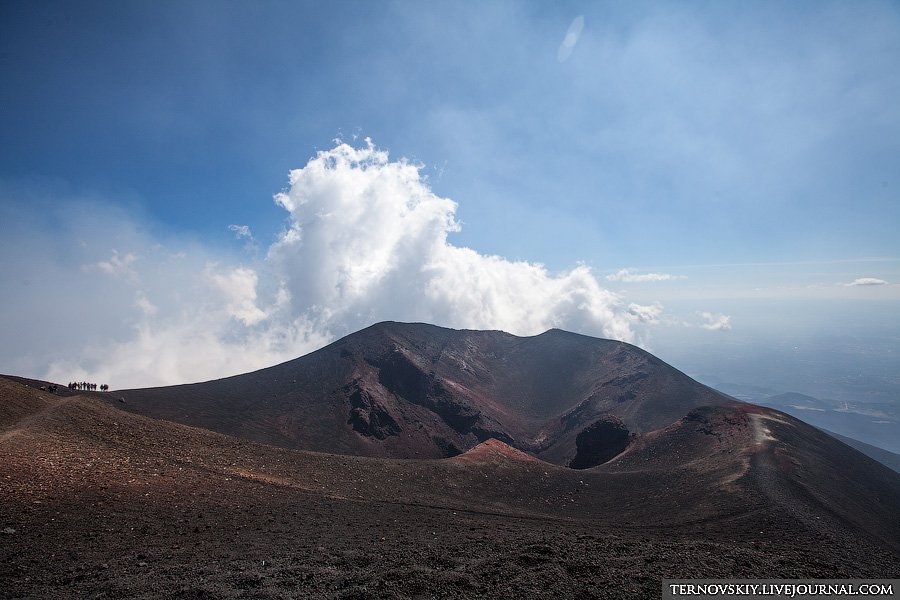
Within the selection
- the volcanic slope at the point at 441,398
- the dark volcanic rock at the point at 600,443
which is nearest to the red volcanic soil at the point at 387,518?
the dark volcanic rock at the point at 600,443

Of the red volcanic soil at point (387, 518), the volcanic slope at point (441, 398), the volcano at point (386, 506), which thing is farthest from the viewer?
the volcanic slope at point (441, 398)

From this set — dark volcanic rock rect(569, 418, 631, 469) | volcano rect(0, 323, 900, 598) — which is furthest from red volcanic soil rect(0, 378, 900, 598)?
dark volcanic rock rect(569, 418, 631, 469)

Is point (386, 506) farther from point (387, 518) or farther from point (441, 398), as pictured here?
point (441, 398)

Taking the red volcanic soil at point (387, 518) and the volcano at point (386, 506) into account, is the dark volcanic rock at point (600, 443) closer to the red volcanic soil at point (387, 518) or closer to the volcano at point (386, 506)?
the volcano at point (386, 506)

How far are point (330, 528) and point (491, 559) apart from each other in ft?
26.1

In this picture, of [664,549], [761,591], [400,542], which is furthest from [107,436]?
[761,591]

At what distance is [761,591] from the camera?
1206 cm

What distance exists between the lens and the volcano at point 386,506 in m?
12.3

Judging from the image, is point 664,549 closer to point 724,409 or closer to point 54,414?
point 54,414

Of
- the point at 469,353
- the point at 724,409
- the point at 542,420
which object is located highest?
the point at 469,353

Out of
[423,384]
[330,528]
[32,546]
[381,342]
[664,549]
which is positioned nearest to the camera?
[32,546]

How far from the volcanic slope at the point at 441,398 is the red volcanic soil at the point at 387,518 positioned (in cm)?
2050

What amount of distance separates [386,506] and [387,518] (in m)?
2.48

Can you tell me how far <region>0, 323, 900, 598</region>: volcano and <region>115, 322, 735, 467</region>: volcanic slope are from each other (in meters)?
0.63
